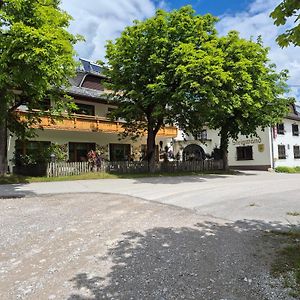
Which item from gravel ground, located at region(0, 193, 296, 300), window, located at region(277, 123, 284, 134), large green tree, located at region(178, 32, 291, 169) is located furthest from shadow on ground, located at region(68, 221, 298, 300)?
window, located at region(277, 123, 284, 134)

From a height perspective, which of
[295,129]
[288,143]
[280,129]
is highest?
[295,129]

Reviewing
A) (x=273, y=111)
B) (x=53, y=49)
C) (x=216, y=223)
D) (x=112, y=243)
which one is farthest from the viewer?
(x=273, y=111)

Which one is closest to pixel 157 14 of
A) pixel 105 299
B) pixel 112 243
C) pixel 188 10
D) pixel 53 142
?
pixel 188 10

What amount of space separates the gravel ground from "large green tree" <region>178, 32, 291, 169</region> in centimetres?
1121

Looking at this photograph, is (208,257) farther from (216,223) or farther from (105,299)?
(216,223)

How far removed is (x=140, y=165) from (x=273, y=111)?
11707 mm

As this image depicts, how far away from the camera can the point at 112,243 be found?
239 inches

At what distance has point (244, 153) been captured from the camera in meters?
36.5

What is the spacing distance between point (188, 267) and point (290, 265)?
4.94ft

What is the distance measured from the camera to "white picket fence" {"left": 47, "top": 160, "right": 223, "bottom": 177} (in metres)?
20.8

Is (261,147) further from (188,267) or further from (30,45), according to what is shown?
(188,267)

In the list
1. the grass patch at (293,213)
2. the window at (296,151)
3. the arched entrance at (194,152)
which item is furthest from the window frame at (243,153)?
the grass patch at (293,213)

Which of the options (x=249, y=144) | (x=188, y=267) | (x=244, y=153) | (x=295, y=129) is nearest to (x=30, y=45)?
(x=188, y=267)

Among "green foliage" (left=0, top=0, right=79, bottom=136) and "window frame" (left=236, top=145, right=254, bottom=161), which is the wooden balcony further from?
"window frame" (left=236, top=145, right=254, bottom=161)
